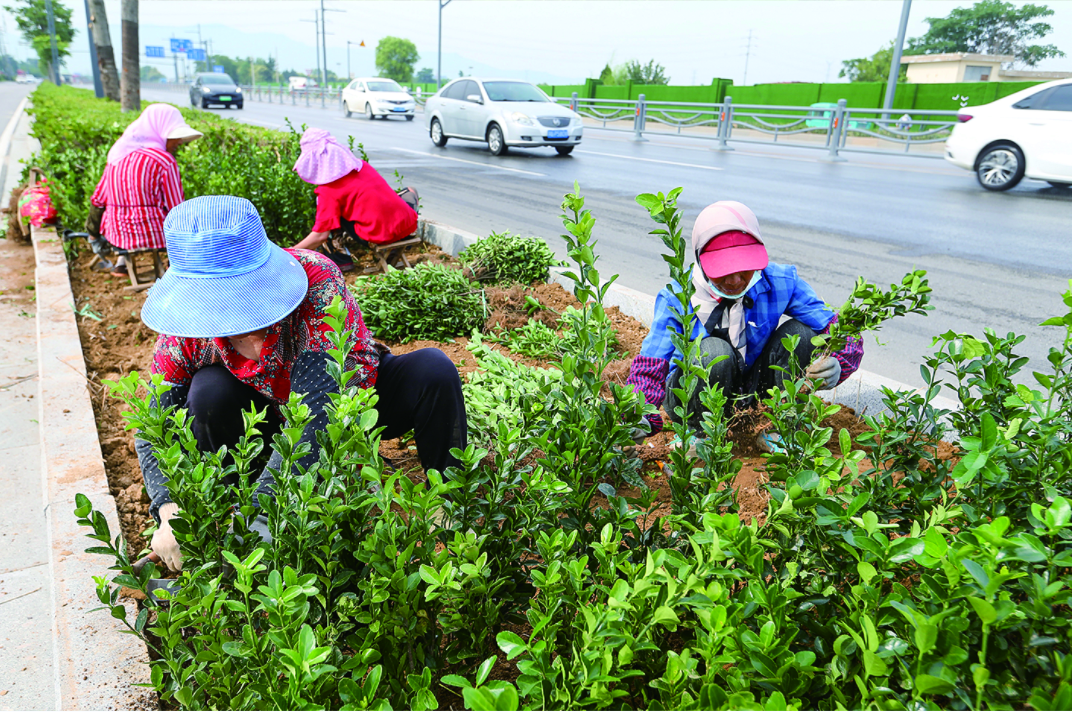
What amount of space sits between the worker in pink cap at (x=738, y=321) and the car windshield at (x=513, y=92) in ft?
46.1

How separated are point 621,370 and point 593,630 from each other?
8.31 ft

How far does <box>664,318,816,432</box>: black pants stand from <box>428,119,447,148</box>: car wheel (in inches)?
610

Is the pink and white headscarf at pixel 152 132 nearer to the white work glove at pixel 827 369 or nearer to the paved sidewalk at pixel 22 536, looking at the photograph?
the paved sidewalk at pixel 22 536

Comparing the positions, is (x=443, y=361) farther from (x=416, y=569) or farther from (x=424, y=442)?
(x=416, y=569)

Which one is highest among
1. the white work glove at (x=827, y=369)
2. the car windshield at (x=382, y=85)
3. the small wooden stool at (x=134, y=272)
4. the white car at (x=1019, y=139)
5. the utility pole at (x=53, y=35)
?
the utility pole at (x=53, y=35)

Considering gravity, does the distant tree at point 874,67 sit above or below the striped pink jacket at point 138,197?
above

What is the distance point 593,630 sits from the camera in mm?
1052

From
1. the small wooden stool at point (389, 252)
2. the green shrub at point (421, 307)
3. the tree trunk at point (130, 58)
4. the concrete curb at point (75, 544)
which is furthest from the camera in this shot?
the tree trunk at point (130, 58)

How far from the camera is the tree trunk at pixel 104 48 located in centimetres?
1450

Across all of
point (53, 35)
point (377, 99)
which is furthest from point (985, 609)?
point (53, 35)

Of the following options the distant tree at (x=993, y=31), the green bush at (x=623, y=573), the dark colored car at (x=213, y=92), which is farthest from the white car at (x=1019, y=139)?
the distant tree at (x=993, y=31)

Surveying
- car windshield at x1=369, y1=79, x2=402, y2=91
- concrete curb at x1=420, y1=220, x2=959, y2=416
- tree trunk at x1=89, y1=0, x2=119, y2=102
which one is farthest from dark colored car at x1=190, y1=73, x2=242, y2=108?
concrete curb at x1=420, y1=220, x2=959, y2=416

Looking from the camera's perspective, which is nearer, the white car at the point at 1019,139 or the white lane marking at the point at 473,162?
the white car at the point at 1019,139

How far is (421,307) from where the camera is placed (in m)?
4.25
